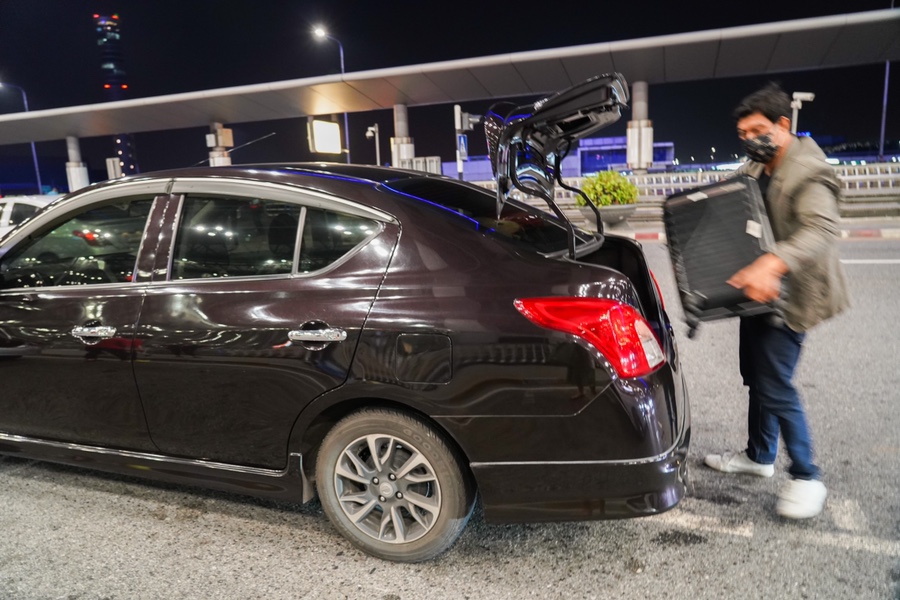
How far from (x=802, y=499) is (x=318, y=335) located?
2195 mm

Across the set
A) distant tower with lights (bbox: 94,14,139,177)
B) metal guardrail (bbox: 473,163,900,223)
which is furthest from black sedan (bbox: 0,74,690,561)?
distant tower with lights (bbox: 94,14,139,177)

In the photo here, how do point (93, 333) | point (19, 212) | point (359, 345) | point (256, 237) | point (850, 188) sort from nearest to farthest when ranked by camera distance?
point (359, 345), point (256, 237), point (93, 333), point (19, 212), point (850, 188)

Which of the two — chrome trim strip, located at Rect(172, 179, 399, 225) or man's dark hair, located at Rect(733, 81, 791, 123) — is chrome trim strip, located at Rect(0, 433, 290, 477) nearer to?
chrome trim strip, located at Rect(172, 179, 399, 225)

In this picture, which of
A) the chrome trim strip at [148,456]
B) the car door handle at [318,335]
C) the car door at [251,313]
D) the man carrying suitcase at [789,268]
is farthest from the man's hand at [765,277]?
the chrome trim strip at [148,456]

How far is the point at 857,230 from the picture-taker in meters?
12.8

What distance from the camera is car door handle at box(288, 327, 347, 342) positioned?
2473 millimetres

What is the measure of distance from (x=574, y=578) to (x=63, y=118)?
36.6 meters

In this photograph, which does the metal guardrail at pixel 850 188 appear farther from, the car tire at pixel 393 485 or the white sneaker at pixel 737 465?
the car tire at pixel 393 485

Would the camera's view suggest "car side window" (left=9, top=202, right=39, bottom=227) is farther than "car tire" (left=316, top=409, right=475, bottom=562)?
Yes

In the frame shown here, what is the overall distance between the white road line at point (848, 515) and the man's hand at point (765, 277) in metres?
1.10

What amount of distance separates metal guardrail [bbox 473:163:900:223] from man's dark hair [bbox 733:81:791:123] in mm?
12523

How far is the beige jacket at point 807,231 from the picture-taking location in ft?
8.28

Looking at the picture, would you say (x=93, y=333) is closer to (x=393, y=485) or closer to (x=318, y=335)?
(x=318, y=335)

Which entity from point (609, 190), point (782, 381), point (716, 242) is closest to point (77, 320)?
point (716, 242)
